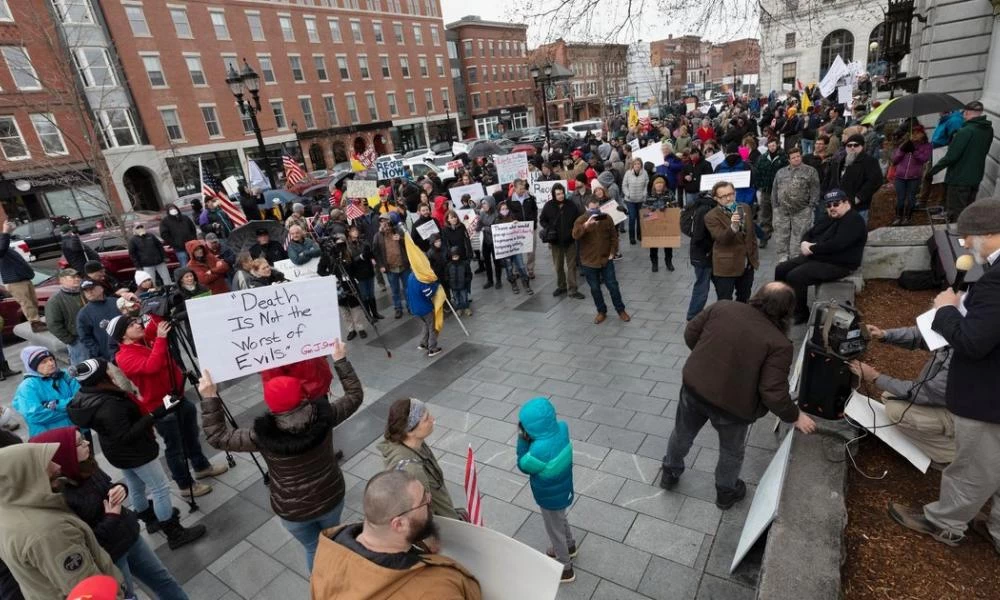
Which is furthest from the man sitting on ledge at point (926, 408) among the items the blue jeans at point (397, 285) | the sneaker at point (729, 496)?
the blue jeans at point (397, 285)

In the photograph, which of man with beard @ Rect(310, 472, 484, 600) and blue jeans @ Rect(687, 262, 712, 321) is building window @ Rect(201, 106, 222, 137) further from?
man with beard @ Rect(310, 472, 484, 600)

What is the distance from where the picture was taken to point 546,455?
3164mm

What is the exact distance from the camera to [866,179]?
25.7ft

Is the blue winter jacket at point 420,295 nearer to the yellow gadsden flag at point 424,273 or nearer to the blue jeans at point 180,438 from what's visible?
the yellow gadsden flag at point 424,273

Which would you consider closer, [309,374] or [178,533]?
[178,533]

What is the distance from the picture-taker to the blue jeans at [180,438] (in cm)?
479

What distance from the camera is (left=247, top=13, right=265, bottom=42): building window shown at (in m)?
37.2

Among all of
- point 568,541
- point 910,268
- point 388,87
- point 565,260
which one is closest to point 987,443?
point 568,541

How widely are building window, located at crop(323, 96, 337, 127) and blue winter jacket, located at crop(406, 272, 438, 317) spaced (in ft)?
133

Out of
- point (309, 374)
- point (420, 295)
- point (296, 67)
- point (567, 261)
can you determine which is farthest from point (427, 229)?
point (296, 67)

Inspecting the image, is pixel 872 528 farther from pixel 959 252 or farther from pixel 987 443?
pixel 959 252

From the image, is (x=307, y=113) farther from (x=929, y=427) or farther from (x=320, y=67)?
(x=929, y=427)

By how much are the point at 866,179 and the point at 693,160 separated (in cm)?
Result: 340

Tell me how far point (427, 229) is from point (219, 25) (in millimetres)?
37296
